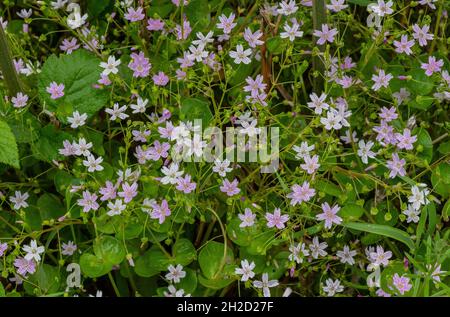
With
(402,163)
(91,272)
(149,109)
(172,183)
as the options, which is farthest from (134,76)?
(402,163)

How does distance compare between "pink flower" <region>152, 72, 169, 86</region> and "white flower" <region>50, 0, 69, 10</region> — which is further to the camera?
"white flower" <region>50, 0, 69, 10</region>

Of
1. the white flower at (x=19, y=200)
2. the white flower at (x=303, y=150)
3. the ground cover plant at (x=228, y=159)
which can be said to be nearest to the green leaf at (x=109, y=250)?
the ground cover plant at (x=228, y=159)

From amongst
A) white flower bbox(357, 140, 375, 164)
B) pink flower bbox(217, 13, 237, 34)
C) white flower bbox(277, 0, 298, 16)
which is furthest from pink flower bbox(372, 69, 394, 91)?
pink flower bbox(217, 13, 237, 34)

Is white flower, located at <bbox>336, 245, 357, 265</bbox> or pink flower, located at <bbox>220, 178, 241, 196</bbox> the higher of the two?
pink flower, located at <bbox>220, 178, 241, 196</bbox>

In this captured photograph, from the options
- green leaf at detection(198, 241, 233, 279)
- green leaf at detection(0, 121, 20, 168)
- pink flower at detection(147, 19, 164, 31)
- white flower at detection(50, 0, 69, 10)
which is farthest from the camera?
white flower at detection(50, 0, 69, 10)

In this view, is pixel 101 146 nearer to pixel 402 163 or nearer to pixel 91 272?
pixel 91 272

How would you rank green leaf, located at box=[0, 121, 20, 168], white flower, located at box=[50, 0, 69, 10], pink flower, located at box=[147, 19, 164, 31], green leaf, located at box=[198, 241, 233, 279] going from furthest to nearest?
white flower, located at box=[50, 0, 69, 10], pink flower, located at box=[147, 19, 164, 31], green leaf, located at box=[198, 241, 233, 279], green leaf, located at box=[0, 121, 20, 168]

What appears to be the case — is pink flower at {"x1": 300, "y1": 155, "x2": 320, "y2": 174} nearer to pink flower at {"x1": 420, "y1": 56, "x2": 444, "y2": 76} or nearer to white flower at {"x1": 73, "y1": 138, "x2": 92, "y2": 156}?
pink flower at {"x1": 420, "y1": 56, "x2": 444, "y2": 76}
